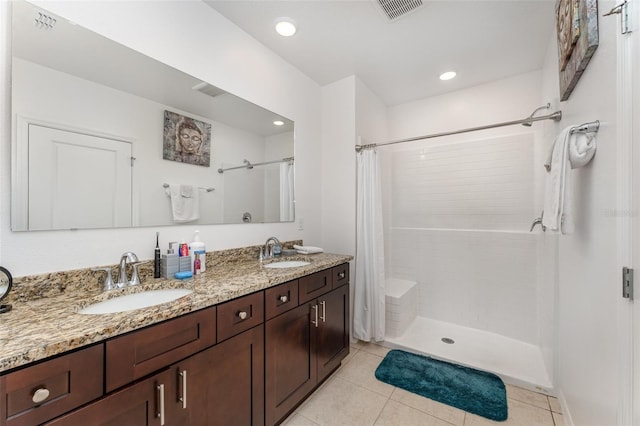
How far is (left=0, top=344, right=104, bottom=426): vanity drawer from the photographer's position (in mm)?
623

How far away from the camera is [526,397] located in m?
1.77

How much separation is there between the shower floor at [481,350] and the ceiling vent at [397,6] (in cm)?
266

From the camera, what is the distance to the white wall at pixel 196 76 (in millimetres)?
1021

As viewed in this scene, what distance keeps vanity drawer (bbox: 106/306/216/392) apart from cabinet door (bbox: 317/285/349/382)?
2.78ft

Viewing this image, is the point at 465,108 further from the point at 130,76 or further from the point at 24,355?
the point at 24,355

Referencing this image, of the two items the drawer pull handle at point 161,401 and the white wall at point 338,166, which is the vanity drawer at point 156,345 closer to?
the drawer pull handle at point 161,401

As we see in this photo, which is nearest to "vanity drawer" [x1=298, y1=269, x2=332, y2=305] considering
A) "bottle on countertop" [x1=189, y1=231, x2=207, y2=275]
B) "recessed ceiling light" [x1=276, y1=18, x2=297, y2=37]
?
"bottle on countertop" [x1=189, y1=231, x2=207, y2=275]

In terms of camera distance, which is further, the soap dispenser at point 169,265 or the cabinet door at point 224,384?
the soap dispenser at point 169,265

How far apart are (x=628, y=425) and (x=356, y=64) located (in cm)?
261

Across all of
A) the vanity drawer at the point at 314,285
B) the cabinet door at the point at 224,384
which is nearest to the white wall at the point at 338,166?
the vanity drawer at the point at 314,285

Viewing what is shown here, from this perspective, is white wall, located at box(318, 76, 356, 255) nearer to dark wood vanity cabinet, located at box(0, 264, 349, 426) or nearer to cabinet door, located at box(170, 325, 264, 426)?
dark wood vanity cabinet, located at box(0, 264, 349, 426)

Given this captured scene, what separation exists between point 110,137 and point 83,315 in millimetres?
853

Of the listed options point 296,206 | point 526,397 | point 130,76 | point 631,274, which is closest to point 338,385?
point 526,397

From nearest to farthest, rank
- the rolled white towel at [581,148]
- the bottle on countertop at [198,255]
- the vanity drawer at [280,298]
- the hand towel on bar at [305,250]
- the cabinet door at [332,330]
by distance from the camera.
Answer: the rolled white towel at [581,148], the vanity drawer at [280,298], the bottle on countertop at [198,255], the cabinet door at [332,330], the hand towel on bar at [305,250]
